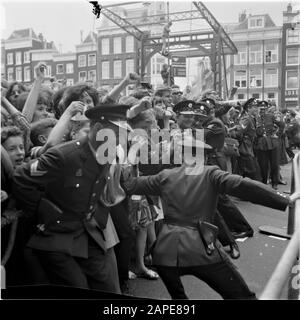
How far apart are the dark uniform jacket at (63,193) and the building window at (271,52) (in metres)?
1.15

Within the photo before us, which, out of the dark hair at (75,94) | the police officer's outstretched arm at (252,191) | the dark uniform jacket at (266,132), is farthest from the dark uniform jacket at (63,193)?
the dark uniform jacket at (266,132)

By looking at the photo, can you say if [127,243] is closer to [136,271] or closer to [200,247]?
[136,271]

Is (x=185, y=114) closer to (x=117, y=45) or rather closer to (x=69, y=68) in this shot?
(x=117, y=45)

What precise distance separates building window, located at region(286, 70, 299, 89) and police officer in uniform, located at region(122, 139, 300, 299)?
549 millimetres

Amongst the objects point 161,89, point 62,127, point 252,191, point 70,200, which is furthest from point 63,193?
point 161,89

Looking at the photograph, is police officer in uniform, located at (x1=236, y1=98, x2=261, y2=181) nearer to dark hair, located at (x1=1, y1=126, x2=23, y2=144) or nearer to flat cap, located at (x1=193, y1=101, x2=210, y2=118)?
flat cap, located at (x1=193, y1=101, x2=210, y2=118)

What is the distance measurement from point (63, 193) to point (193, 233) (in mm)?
647

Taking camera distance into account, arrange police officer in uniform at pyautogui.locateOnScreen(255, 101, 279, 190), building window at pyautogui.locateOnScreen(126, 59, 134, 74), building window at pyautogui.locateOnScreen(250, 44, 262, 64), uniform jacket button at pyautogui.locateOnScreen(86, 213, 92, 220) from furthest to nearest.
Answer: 1. police officer in uniform at pyautogui.locateOnScreen(255, 101, 279, 190)
2. building window at pyautogui.locateOnScreen(126, 59, 134, 74)
3. building window at pyautogui.locateOnScreen(250, 44, 262, 64)
4. uniform jacket button at pyautogui.locateOnScreen(86, 213, 92, 220)

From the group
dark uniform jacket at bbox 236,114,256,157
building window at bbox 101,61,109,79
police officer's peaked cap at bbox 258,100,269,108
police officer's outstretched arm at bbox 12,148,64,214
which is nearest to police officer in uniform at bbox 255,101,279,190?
police officer's peaked cap at bbox 258,100,269,108

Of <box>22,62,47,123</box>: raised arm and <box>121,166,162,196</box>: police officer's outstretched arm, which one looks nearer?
<box>121,166,162,196</box>: police officer's outstretched arm

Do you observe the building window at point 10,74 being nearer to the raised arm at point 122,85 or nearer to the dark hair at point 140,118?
the raised arm at point 122,85

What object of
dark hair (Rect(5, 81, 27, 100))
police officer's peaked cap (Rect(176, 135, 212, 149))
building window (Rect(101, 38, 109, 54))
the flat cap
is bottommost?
police officer's peaked cap (Rect(176, 135, 212, 149))

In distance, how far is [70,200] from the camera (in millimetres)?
2246

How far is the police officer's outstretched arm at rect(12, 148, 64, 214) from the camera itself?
83.3 inches
